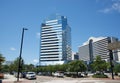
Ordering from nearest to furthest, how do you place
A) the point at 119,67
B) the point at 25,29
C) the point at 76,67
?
the point at 25,29, the point at 76,67, the point at 119,67

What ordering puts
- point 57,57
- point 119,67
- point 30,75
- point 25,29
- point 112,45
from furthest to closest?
point 57,57
point 119,67
point 30,75
point 25,29
point 112,45

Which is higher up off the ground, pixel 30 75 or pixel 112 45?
pixel 112 45

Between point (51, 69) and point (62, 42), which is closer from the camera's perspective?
point (51, 69)

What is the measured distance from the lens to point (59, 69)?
98312 mm

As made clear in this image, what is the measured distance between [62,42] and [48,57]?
2165 cm

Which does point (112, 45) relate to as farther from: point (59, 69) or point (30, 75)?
point (59, 69)

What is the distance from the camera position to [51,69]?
Answer: 104500 mm

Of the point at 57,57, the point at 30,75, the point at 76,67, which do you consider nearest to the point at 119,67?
the point at 76,67

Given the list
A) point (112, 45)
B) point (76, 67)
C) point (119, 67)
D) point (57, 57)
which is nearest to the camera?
point (112, 45)

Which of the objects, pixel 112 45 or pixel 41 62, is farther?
pixel 41 62

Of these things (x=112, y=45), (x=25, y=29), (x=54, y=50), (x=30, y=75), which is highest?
(x=54, y=50)

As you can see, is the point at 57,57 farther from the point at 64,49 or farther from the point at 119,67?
the point at 119,67

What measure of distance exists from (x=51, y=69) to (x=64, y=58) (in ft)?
302

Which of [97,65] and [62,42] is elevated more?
[62,42]
